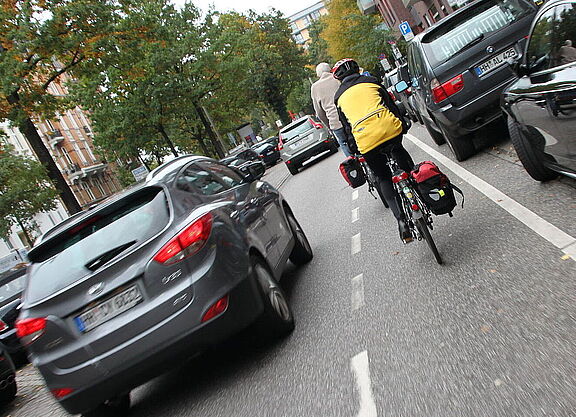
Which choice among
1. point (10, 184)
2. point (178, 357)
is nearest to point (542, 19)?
point (178, 357)

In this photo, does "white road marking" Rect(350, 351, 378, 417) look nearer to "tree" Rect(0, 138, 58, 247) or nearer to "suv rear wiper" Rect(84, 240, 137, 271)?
"suv rear wiper" Rect(84, 240, 137, 271)

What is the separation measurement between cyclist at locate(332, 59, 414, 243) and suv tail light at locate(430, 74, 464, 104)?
288 cm

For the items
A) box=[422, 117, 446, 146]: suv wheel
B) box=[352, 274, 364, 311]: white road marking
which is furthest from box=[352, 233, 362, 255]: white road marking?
box=[422, 117, 446, 146]: suv wheel

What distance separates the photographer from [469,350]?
11.4ft

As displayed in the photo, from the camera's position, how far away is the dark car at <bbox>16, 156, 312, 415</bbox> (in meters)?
3.96

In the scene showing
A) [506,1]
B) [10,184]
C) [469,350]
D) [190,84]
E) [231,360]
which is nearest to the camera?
[469,350]

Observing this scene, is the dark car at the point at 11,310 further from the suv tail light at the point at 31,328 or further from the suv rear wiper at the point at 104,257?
the suv rear wiper at the point at 104,257

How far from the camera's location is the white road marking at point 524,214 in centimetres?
447

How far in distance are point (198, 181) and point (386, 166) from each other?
6.22 ft

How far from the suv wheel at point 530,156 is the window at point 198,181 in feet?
9.71

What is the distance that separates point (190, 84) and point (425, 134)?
87.7 feet

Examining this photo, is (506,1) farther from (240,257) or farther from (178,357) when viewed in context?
(178,357)

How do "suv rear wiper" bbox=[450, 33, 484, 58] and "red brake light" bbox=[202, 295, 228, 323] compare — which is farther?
"suv rear wiper" bbox=[450, 33, 484, 58]

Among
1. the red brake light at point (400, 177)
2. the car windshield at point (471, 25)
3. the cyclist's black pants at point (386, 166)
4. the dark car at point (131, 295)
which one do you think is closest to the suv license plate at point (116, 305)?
the dark car at point (131, 295)
